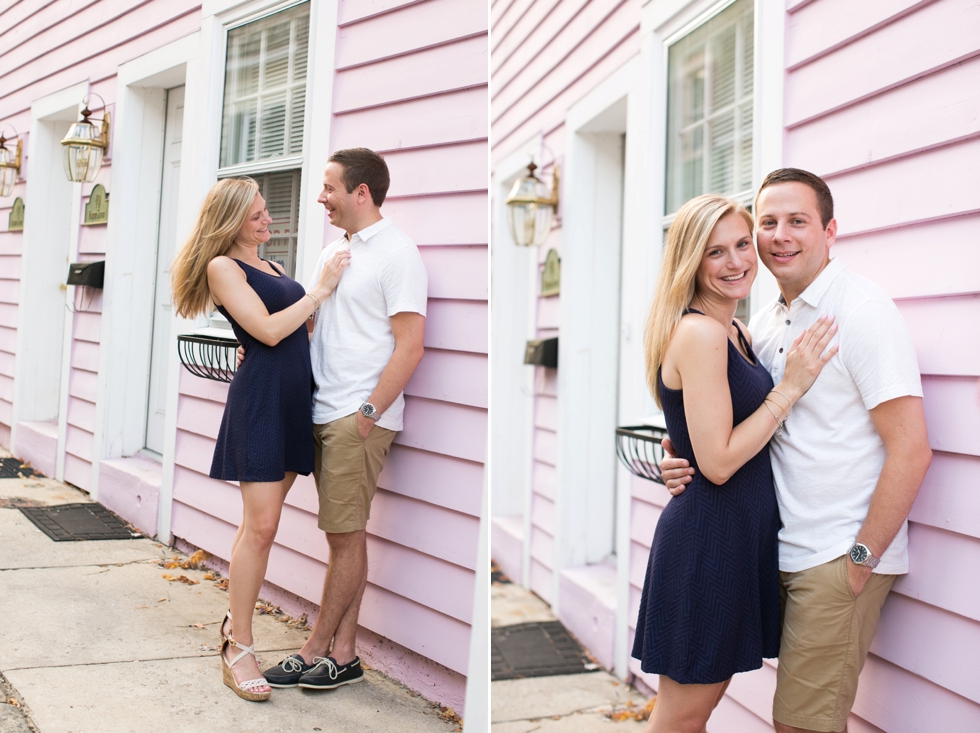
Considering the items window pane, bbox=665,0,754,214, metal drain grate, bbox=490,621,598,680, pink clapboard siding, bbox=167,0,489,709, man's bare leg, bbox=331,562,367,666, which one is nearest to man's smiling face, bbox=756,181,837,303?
pink clapboard siding, bbox=167,0,489,709

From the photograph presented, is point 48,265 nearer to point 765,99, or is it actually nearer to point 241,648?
point 241,648

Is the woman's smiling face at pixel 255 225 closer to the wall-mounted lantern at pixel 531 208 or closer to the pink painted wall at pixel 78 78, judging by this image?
the pink painted wall at pixel 78 78

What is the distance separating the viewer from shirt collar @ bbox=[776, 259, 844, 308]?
1604mm

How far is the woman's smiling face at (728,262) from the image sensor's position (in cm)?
166

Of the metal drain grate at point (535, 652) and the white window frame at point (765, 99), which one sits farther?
the metal drain grate at point (535, 652)

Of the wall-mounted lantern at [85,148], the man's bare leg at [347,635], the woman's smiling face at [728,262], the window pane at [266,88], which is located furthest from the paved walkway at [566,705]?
the wall-mounted lantern at [85,148]

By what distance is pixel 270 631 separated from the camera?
2178 mm

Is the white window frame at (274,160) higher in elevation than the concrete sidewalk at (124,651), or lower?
higher

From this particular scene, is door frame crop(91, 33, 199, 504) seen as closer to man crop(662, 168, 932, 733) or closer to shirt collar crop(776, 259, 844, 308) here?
man crop(662, 168, 932, 733)

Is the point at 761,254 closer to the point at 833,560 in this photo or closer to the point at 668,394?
the point at 668,394

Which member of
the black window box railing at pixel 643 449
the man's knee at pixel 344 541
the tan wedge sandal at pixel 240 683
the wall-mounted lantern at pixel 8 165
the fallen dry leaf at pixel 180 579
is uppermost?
the wall-mounted lantern at pixel 8 165

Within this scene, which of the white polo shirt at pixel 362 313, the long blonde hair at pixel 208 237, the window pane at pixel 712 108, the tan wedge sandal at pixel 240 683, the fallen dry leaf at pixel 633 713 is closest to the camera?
the tan wedge sandal at pixel 240 683

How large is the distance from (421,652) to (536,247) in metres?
2.58

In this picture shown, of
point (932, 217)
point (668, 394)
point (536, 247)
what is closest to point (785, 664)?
point (668, 394)
